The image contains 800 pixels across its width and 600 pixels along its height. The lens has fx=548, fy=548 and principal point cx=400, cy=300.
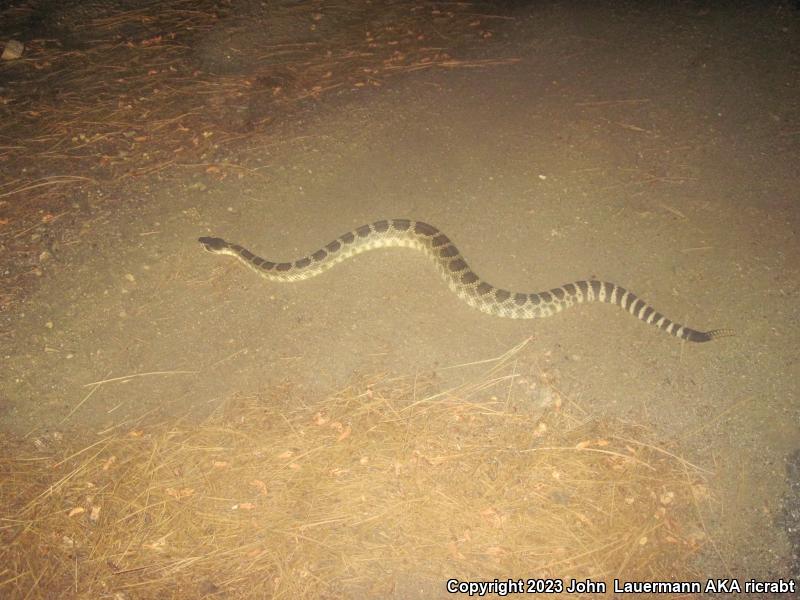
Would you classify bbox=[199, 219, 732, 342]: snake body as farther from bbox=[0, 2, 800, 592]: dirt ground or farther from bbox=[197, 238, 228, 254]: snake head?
bbox=[0, 2, 800, 592]: dirt ground

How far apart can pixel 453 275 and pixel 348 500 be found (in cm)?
295

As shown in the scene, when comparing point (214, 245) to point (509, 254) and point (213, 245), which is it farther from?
point (509, 254)

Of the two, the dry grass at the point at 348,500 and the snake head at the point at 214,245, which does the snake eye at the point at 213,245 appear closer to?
the snake head at the point at 214,245

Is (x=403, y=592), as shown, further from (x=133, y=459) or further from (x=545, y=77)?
(x=545, y=77)

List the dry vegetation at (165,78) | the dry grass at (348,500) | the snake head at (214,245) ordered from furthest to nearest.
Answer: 1. the dry vegetation at (165,78)
2. the snake head at (214,245)
3. the dry grass at (348,500)

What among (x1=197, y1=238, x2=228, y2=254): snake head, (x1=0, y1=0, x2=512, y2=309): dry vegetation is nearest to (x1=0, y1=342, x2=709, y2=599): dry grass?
(x1=197, y1=238, x2=228, y2=254): snake head

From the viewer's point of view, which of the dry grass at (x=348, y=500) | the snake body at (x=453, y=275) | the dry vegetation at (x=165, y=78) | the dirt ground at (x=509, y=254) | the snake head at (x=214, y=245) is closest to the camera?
the dry grass at (x=348, y=500)

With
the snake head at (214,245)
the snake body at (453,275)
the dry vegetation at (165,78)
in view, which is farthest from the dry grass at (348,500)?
the dry vegetation at (165,78)

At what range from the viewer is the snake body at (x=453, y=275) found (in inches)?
234

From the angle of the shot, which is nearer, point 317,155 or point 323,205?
point 323,205

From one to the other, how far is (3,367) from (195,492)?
2861mm

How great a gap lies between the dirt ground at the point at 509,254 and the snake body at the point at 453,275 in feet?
0.48

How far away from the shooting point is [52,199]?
7449 mm

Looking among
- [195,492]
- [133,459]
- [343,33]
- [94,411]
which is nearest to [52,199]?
[94,411]
